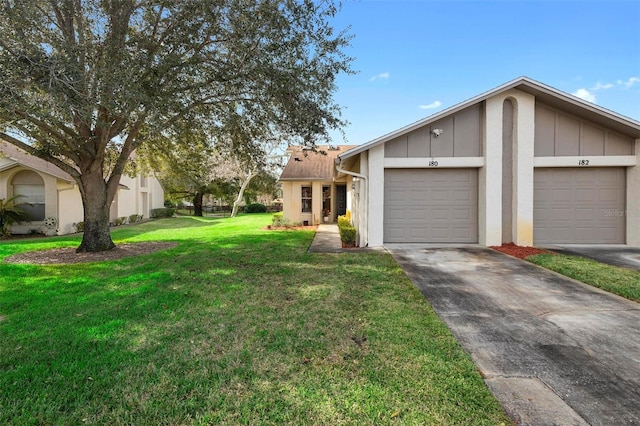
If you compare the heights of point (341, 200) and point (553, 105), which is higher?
point (553, 105)

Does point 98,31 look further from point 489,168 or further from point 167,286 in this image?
point 489,168

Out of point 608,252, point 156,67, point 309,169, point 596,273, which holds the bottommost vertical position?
point 596,273

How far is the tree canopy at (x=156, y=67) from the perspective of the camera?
5.74 meters

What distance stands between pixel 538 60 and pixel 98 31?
14.3m

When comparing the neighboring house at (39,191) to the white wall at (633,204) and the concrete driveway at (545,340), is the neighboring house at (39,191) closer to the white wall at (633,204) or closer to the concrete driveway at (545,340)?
the concrete driveway at (545,340)

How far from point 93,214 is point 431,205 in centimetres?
1078

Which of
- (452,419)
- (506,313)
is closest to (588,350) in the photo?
(506,313)

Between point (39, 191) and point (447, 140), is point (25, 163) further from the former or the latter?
point (447, 140)

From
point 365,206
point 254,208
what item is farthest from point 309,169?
point 254,208

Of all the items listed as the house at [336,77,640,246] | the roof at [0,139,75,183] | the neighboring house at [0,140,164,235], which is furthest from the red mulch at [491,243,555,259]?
the neighboring house at [0,140,164,235]

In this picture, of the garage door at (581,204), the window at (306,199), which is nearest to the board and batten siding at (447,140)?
the garage door at (581,204)

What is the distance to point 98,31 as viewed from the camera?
25.4 feet

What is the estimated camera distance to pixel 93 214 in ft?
30.4

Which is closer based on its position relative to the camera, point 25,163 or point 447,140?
point 447,140
